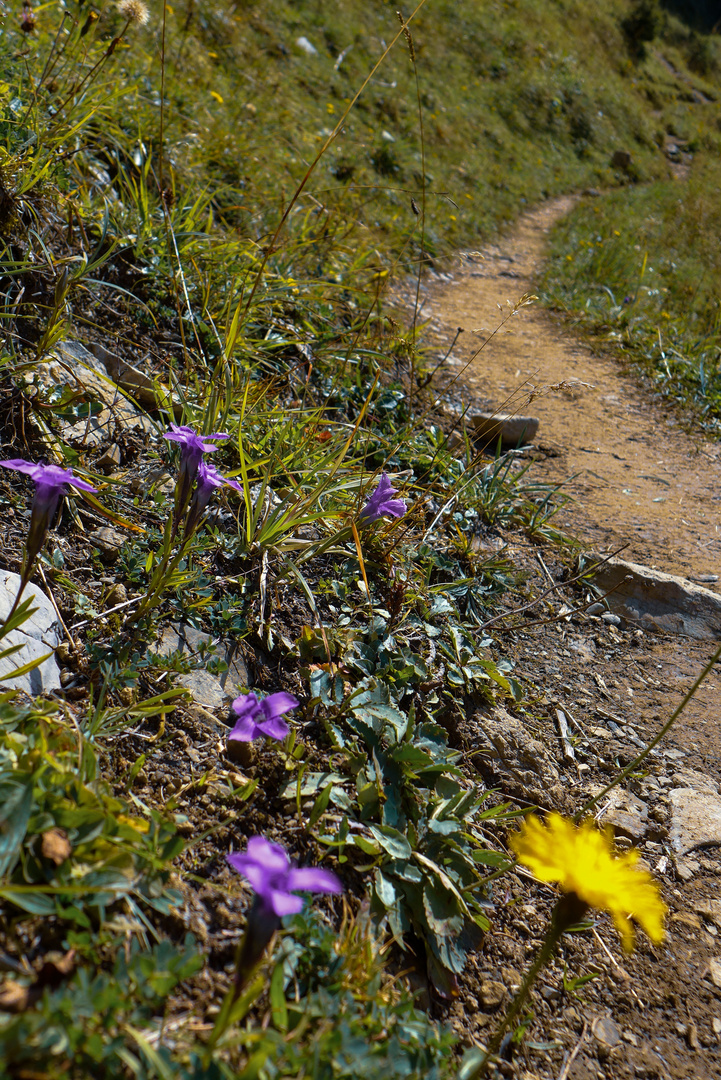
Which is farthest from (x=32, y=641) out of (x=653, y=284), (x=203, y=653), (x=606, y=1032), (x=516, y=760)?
(x=653, y=284)

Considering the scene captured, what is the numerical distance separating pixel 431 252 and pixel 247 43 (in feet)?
10.9

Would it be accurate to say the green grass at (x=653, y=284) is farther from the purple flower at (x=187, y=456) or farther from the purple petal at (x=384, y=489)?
the purple flower at (x=187, y=456)

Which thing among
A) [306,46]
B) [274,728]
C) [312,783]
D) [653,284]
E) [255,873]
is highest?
[653,284]

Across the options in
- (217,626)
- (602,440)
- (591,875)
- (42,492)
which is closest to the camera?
(591,875)

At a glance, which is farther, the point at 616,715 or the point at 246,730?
the point at 616,715

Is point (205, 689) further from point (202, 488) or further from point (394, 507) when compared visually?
point (394, 507)

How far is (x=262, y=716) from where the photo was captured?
1.38m

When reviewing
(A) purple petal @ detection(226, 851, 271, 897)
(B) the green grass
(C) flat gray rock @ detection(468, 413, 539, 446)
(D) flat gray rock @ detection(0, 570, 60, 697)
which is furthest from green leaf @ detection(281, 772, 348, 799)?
(B) the green grass

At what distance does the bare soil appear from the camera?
57.7 inches

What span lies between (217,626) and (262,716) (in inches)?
22.0

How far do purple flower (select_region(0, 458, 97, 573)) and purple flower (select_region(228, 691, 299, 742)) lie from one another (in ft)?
1.66

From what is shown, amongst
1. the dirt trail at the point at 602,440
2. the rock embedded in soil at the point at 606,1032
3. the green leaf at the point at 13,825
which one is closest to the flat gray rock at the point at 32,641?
the green leaf at the point at 13,825

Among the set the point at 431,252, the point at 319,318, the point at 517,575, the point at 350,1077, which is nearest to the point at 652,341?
the point at 431,252

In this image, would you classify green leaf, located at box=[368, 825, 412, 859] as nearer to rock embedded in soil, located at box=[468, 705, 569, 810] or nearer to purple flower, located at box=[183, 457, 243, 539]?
rock embedded in soil, located at box=[468, 705, 569, 810]
